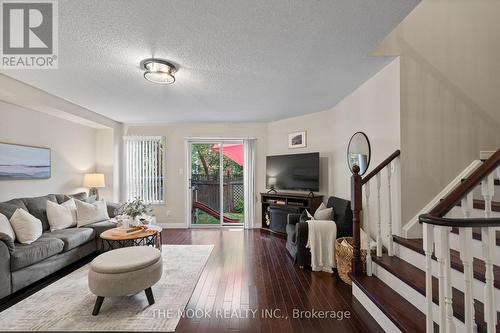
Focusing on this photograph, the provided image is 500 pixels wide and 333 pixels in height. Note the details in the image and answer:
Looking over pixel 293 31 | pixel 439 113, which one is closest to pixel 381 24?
pixel 293 31

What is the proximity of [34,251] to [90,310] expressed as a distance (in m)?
1.07

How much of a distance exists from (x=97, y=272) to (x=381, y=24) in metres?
3.30

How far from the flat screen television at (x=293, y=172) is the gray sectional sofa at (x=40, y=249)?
316 centimetres

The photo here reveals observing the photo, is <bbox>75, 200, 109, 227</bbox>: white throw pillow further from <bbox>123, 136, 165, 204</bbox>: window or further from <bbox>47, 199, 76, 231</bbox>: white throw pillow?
<bbox>123, 136, 165, 204</bbox>: window

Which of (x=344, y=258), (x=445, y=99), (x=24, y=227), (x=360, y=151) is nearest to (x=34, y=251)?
(x=24, y=227)

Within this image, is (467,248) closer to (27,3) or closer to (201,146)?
(27,3)

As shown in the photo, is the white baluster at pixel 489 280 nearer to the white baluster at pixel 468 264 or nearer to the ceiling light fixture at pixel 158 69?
the white baluster at pixel 468 264

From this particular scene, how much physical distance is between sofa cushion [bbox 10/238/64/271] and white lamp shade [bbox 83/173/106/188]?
1986 mm

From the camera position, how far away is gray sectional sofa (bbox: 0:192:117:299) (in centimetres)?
222

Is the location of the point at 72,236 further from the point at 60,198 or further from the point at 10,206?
the point at 60,198

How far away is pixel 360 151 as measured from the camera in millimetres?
3090

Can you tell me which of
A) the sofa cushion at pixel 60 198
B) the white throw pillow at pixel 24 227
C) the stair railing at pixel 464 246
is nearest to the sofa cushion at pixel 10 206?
the white throw pillow at pixel 24 227

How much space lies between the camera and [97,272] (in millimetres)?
2016

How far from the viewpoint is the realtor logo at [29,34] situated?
5.47ft
